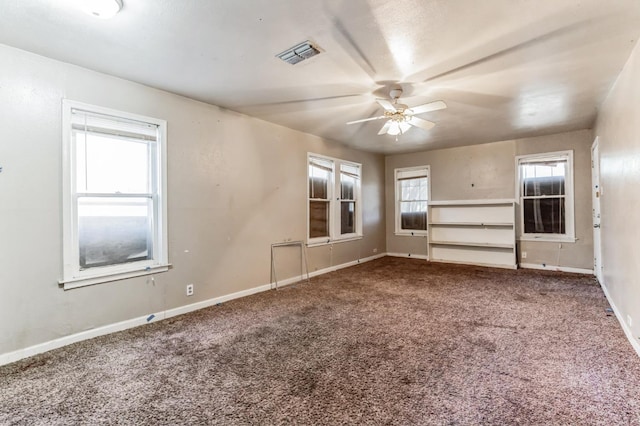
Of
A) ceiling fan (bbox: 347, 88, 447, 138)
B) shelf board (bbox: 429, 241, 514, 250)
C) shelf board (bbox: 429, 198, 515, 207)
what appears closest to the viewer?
ceiling fan (bbox: 347, 88, 447, 138)

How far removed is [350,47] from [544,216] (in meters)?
5.37

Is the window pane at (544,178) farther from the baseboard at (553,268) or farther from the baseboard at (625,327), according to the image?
the baseboard at (625,327)

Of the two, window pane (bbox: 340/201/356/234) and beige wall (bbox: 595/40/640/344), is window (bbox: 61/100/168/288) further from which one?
beige wall (bbox: 595/40/640/344)

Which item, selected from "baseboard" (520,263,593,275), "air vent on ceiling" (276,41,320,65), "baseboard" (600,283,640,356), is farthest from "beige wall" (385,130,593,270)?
"air vent on ceiling" (276,41,320,65)

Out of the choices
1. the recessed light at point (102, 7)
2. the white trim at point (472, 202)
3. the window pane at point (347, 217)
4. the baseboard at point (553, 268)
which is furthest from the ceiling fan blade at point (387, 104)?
the baseboard at point (553, 268)

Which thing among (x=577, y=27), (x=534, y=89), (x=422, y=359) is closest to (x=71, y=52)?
(x=422, y=359)

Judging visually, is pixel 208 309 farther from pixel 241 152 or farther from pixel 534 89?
pixel 534 89

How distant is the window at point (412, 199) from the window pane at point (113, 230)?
5615 mm

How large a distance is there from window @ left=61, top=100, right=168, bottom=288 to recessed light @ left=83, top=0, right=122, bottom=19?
1.16 metres

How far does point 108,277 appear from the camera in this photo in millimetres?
2998

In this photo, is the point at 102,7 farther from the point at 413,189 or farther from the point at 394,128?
the point at 413,189

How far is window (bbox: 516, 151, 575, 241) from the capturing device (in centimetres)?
550

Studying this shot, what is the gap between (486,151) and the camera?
20.5 ft

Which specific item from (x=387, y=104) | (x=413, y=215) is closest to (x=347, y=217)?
(x=413, y=215)
